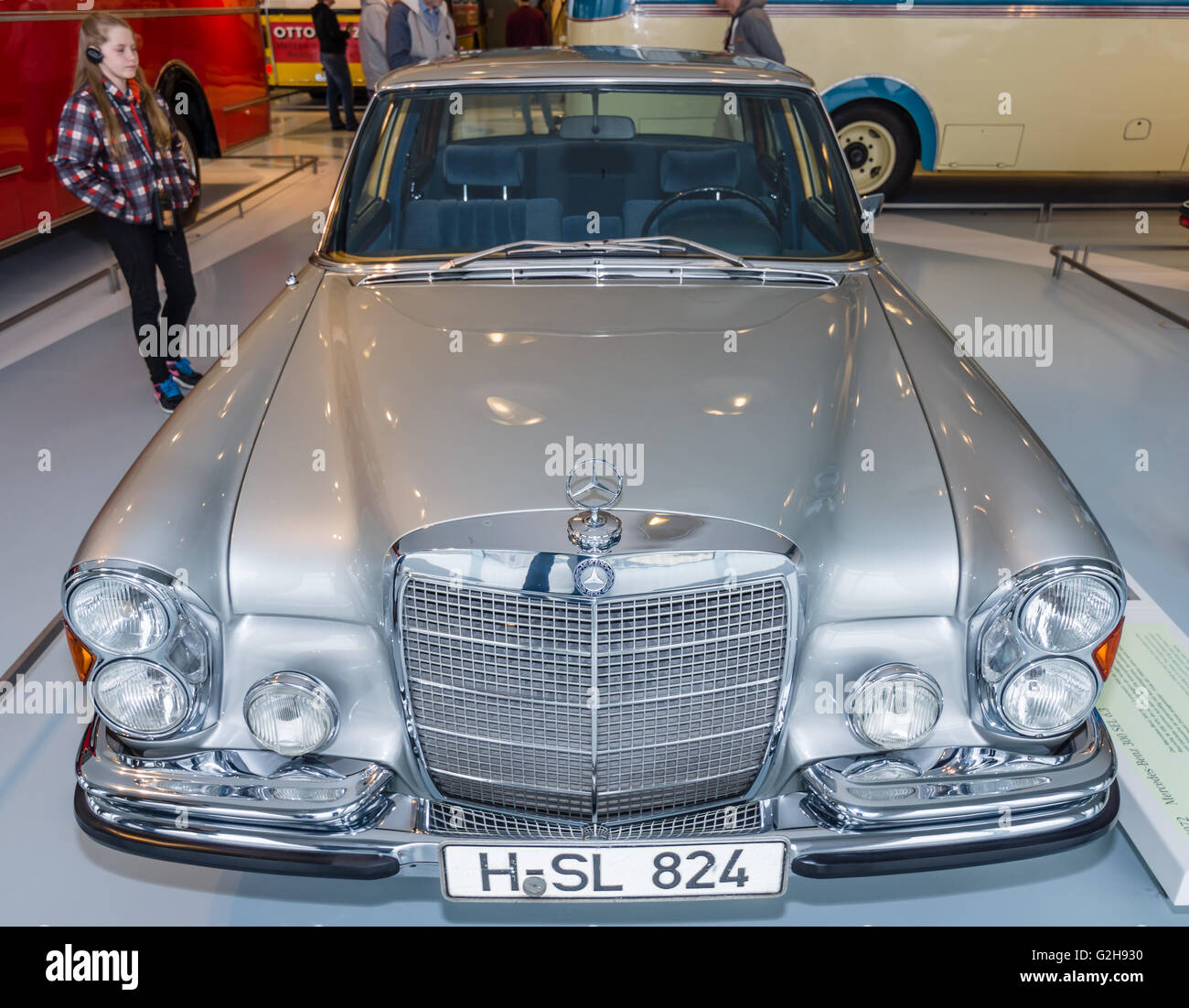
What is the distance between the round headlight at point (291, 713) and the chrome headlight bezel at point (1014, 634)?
1.17 meters

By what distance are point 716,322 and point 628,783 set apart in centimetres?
111

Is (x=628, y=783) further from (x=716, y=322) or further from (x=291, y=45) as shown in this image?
(x=291, y=45)

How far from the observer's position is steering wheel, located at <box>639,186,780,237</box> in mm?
2926

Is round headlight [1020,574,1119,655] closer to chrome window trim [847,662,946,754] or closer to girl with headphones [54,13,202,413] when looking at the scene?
chrome window trim [847,662,946,754]

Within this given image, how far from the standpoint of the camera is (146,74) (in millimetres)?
7023

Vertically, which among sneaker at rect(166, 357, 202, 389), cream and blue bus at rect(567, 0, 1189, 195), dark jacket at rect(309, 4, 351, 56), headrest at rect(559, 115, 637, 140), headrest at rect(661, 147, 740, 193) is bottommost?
sneaker at rect(166, 357, 202, 389)

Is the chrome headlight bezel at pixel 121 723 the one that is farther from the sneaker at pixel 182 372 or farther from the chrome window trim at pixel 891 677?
the sneaker at pixel 182 372

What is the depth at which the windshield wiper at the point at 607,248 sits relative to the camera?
2.62 m

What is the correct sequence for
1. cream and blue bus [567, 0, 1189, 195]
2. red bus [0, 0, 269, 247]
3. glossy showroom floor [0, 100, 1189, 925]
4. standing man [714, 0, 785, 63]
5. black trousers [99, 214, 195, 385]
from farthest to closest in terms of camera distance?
cream and blue bus [567, 0, 1189, 195] → standing man [714, 0, 785, 63] → red bus [0, 0, 269, 247] → black trousers [99, 214, 195, 385] → glossy showroom floor [0, 100, 1189, 925]

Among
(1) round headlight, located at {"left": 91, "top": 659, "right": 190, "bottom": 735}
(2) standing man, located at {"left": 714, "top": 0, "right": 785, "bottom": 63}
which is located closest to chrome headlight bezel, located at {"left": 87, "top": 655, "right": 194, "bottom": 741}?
(1) round headlight, located at {"left": 91, "top": 659, "right": 190, "bottom": 735}

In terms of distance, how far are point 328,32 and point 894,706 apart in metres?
12.9

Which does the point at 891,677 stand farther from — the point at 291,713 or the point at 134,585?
the point at 134,585

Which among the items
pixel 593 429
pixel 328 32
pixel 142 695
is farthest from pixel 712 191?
pixel 328 32

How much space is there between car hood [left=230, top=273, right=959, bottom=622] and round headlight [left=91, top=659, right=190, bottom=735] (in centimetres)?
21
